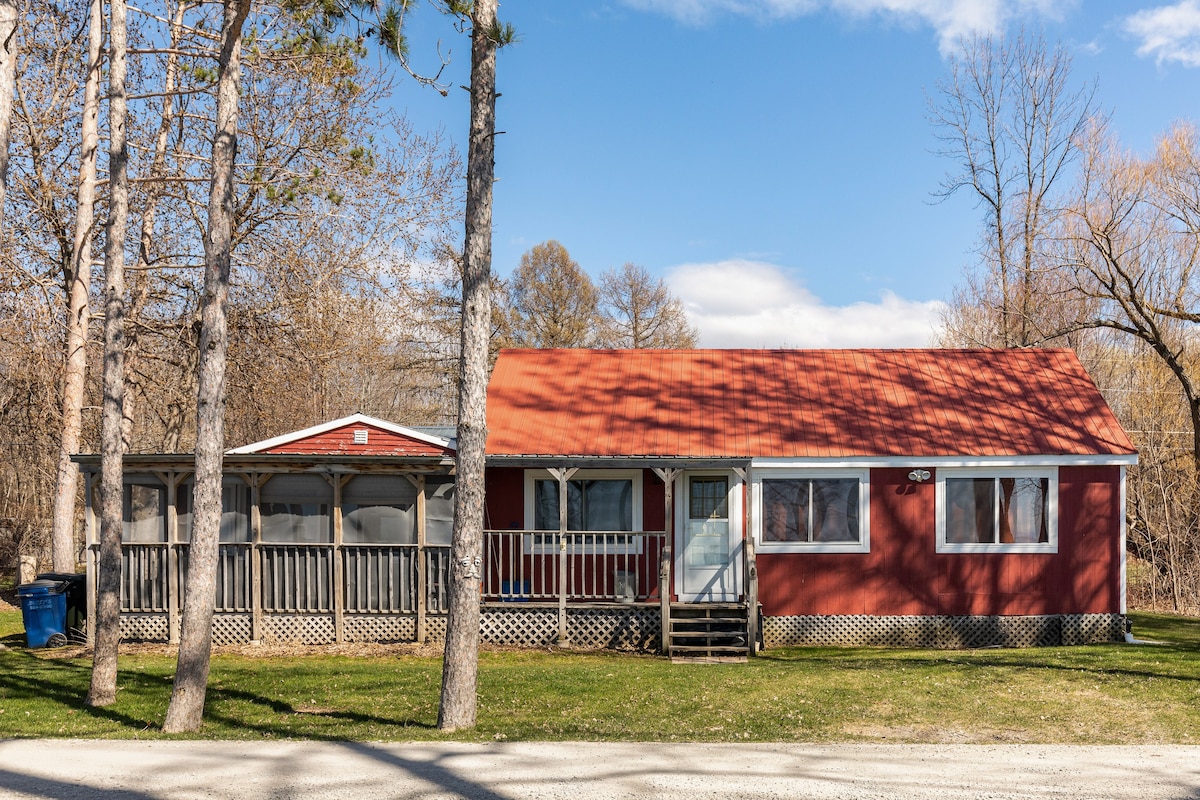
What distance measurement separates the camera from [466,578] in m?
8.94

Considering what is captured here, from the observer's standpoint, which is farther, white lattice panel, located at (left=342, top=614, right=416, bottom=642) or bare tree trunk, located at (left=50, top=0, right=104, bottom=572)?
white lattice panel, located at (left=342, top=614, right=416, bottom=642)

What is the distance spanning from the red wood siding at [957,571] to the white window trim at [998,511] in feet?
0.32

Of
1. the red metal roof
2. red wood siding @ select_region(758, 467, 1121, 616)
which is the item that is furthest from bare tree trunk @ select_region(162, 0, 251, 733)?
red wood siding @ select_region(758, 467, 1121, 616)

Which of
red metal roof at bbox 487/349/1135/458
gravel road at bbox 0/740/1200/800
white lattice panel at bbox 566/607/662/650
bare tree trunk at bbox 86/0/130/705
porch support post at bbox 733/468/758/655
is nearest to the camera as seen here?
gravel road at bbox 0/740/1200/800

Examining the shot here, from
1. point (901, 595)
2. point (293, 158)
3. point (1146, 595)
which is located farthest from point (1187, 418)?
point (293, 158)

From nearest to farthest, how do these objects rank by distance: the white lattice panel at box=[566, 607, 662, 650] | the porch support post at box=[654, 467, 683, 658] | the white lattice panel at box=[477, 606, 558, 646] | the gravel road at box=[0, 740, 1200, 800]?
the gravel road at box=[0, 740, 1200, 800] → the porch support post at box=[654, 467, 683, 658] → the white lattice panel at box=[566, 607, 662, 650] → the white lattice panel at box=[477, 606, 558, 646]

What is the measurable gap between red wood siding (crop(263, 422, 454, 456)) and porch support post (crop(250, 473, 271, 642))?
0.64 m

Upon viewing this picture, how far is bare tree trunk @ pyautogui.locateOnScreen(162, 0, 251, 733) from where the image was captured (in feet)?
30.1

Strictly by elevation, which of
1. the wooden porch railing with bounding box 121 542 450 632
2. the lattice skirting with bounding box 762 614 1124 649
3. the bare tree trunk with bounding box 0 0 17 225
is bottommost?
the lattice skirting with bounding box 762 614 1124 649

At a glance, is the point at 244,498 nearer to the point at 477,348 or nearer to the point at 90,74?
the point at 90,74

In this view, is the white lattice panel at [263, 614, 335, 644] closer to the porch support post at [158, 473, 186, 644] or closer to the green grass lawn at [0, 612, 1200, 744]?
the green grass lawn at [0, 612, 1200, 744]

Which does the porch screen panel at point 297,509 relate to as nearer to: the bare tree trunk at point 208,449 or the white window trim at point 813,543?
the bare tree trunk at point 208,449

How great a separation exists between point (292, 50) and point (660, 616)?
30.6 ft

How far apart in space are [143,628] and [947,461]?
12.3m
